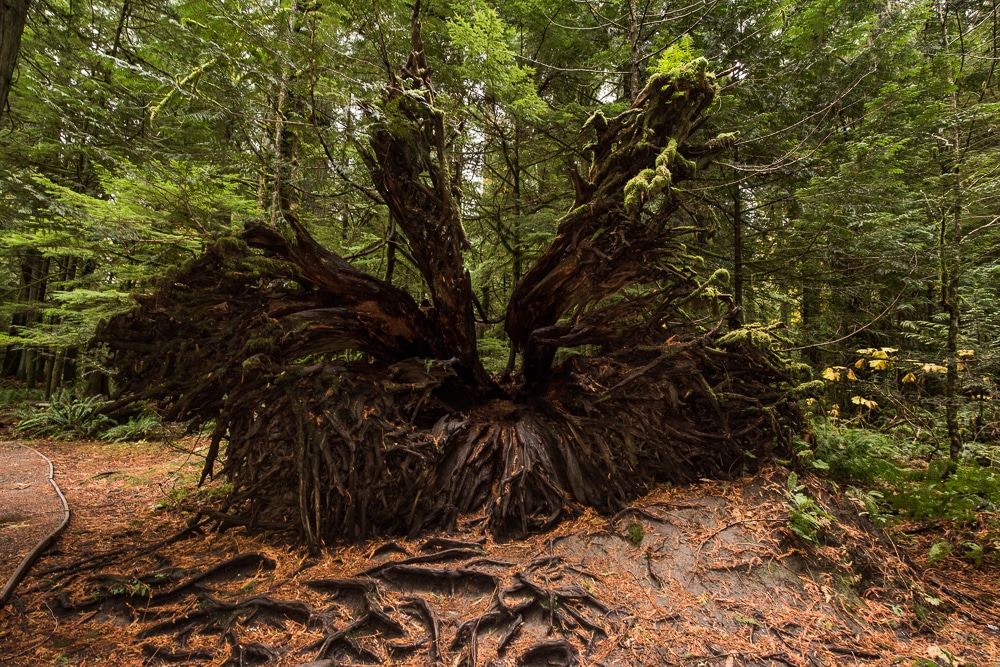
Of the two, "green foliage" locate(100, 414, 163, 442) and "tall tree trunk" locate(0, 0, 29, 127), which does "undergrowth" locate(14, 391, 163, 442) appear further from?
"tall tree trunk" locate(0, 0, 29, 127)

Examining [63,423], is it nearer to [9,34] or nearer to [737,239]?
[9,34]

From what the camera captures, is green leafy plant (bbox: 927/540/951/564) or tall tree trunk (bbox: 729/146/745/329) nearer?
green leafy plant (bbox: 927/540/951/564)

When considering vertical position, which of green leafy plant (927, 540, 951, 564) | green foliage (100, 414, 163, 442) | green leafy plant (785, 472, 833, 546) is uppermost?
green leafy plant (785, 472, 833, 546)

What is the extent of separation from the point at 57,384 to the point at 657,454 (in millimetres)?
18254

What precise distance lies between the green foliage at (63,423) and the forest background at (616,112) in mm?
2430

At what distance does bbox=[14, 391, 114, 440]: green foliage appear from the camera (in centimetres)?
984

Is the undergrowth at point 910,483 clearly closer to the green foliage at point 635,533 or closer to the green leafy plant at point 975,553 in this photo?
the green leafy plant at point 975,553

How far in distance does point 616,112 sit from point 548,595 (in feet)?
20.5

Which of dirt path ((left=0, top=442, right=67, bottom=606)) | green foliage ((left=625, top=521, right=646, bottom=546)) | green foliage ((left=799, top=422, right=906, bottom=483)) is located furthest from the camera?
green foliage ((left=799, top=422, right=906, bottom=483))

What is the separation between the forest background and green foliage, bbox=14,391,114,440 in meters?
2.43

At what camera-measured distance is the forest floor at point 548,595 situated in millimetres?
2916

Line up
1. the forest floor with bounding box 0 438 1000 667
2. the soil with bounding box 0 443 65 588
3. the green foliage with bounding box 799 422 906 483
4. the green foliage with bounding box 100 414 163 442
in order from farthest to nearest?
the green foliage with bounding box 100 414 163 442 → the green foliage with bounding box 799 422 906 483 → the soil with bounding box 0 443 65 588 → the forest floor with bounding box 0 438 1000 667

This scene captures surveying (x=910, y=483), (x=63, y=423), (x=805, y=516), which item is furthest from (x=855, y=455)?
(x=63, y=423)

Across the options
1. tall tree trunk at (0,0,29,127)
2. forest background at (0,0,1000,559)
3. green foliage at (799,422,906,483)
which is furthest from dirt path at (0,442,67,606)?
green foliage at (799,422,906,483)
